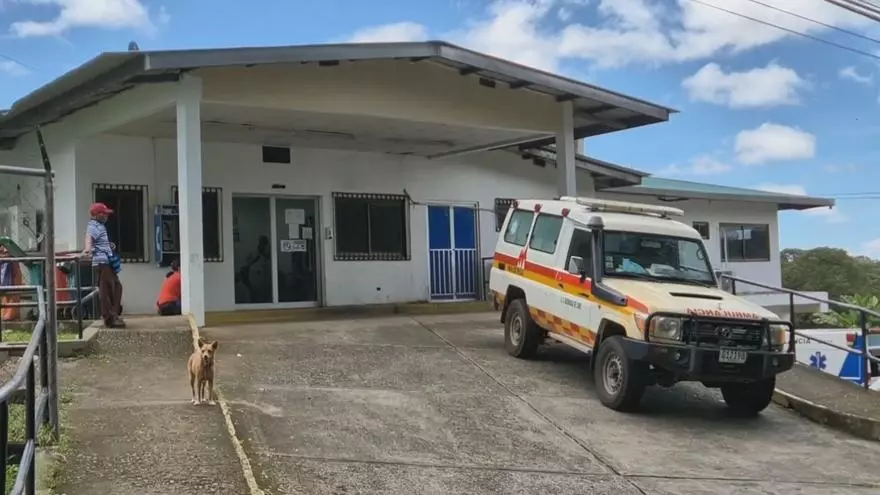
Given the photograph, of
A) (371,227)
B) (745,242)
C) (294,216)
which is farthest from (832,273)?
(294,216)

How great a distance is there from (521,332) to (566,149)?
5363 millimetres

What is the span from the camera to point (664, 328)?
7.70m

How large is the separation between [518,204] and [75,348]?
570 cm

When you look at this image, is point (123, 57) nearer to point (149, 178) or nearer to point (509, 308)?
point (149, 178)

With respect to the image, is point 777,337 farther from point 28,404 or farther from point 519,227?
point 28,404

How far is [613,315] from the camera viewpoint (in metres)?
8.17

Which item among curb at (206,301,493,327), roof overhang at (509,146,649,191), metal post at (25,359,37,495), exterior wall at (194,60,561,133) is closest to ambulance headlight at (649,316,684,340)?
metal post at (25,359,37,495)

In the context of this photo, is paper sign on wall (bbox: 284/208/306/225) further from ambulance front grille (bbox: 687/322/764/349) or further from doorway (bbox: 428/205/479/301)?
ambulance front grille (bbox: 687/322/764/349)

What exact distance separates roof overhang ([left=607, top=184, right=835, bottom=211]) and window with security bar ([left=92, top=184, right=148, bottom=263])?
1076cm

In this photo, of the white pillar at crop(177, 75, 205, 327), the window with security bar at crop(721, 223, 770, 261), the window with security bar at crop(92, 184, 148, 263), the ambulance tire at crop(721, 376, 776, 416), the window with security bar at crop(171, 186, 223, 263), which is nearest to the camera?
the ambulance tire at crop(721, 376, 776, 416)

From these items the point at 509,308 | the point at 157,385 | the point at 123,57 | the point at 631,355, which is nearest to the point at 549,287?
the point at 509,308

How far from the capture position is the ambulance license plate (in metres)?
7.71

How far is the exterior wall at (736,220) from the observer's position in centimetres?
2106

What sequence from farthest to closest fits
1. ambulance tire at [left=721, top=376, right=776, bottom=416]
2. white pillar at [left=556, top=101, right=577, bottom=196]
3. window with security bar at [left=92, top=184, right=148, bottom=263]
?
white pillar at [left=556, top=101, right=577, bottom=196]
window with security bar at [left=92, top=184, right=148, bottom=263]
ambulance tire at [left=721, top=376, right=776, bottom=416]
